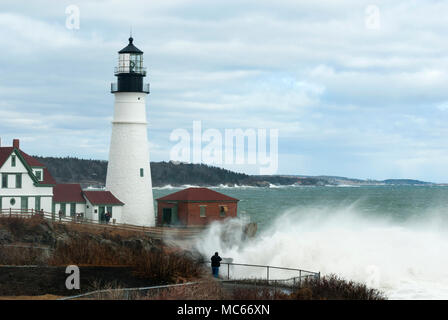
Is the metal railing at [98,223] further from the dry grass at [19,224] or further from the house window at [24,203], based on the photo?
the dry grass at [19,224]

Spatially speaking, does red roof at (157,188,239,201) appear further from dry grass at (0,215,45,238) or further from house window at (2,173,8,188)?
house window at (2,173,8,188)

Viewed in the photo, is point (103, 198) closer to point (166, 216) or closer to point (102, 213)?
point (102, 213)

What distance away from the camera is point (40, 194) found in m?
42.2

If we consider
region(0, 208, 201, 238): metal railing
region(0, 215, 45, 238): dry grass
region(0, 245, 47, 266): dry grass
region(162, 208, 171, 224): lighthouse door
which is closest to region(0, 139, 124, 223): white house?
region(0, 208, 201, 238): metal railing

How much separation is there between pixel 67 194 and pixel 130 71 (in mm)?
8891

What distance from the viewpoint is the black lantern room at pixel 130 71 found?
43.6m

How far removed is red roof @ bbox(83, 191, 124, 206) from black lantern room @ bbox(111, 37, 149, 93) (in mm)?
6569

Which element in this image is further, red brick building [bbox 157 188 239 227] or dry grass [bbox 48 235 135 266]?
red brick building [bbox 157 188 239 227]

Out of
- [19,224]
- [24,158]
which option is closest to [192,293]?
[19,224]

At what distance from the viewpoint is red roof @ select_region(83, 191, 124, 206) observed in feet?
142

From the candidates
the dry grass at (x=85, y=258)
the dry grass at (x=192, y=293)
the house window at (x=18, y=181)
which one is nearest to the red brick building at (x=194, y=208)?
the house window at (x=18, y=181)

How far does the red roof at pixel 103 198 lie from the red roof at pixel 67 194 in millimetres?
755

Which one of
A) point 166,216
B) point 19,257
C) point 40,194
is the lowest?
point 19,257
